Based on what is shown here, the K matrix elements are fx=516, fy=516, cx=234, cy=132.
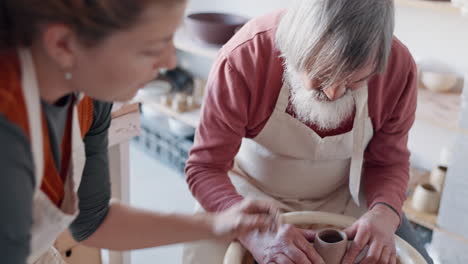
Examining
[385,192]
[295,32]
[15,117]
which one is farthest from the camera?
[385,192]

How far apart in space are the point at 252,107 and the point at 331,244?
1.29 ft

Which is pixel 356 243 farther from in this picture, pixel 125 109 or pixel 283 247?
pixel 125 109

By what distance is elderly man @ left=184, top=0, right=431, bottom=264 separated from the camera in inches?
41.8

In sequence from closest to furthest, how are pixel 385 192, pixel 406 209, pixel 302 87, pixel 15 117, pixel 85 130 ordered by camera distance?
1. pixel 15 117
2. pixel 85 130
3. pixel 302 87
4. pixel 385 192
5. pixel 406 209

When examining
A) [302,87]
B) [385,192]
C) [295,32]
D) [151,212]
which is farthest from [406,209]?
[151,212]

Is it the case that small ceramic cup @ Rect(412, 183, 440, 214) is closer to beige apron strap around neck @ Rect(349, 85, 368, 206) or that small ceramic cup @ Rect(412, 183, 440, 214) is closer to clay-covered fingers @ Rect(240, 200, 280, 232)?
beige apron strap around neck @ Rect(349, 85, 368, 206)

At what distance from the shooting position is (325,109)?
4.05 ft

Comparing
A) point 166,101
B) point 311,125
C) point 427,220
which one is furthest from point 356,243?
point 166,101

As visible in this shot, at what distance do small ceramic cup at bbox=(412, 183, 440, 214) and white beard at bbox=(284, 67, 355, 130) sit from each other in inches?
34.2

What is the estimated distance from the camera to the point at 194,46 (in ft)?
7.88

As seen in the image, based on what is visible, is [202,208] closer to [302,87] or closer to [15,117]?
[302,87]

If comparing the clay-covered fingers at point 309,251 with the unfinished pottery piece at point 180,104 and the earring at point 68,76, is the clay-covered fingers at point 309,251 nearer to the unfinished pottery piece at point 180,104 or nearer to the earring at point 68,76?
the earring at point 68,76

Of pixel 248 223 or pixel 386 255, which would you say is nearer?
pixel 248 223

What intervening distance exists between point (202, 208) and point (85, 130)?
1.67 ft
